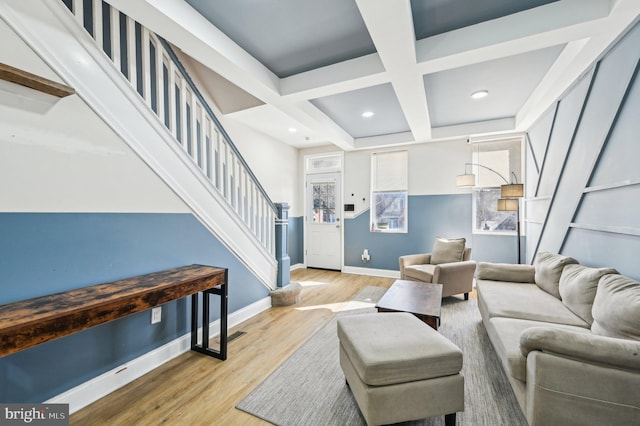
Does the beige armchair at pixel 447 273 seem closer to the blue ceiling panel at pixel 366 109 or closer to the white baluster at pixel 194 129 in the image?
the blue ceiling panel at pixel 366 109

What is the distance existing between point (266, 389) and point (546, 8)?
330 cm

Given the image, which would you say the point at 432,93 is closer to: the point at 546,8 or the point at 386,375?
the point at 546,8

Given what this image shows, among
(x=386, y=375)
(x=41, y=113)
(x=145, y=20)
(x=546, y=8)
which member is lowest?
(x=386, y=375)

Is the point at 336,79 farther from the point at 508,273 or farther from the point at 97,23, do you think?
the point at 508,273

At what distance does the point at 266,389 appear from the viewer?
1855 millimetres

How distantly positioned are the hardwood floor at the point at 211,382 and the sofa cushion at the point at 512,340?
1.52 metres

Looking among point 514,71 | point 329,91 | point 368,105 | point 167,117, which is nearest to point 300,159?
point 368,105

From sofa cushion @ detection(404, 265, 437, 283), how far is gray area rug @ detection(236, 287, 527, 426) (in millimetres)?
923

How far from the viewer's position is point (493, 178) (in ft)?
14.0

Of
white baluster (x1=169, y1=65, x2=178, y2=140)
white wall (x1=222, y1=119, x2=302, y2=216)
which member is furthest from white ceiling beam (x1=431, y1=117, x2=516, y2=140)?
white baluster (x1=169, y1=65, x2=178, y2=140)

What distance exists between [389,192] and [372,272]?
158 centimetres

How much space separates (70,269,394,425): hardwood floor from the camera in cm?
161

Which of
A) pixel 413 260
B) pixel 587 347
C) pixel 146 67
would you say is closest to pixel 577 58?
pixel 587 347

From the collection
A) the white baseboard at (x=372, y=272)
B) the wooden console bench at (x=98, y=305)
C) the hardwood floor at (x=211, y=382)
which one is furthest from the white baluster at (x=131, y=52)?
the white baseboard at (x=372, y=272)
